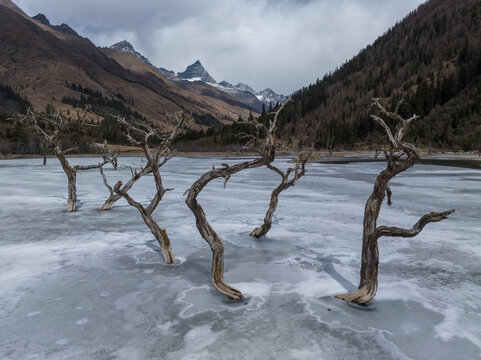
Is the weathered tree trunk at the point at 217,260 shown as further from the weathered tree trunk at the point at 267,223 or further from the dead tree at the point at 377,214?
the weathered tree trunk at the point at 267,223

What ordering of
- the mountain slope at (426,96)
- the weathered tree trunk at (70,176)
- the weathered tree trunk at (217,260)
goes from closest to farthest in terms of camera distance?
the weathered tree trunk at (217,260) < the weathered tree trunk at (70,176) < the mountain slope at (426,96)

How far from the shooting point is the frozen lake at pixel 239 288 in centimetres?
554

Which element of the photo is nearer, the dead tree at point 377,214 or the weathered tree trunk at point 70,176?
the dead tree at point 377,214

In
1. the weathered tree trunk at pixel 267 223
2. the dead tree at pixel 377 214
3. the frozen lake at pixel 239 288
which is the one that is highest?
the dead tree at pixel 377 214

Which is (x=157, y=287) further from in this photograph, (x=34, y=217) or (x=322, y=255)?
(x=34, y=217)

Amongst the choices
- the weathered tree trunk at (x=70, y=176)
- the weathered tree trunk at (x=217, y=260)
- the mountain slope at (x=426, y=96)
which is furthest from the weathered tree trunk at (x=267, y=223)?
the mountain slope at (x=426, y=96)

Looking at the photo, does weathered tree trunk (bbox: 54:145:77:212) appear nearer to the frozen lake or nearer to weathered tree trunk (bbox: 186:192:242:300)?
the frozen lake

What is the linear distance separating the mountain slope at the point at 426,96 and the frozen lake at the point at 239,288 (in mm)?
93597

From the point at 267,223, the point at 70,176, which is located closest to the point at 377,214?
the point at 267,223

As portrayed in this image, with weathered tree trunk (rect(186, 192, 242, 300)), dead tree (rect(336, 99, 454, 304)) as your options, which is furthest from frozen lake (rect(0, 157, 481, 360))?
dead tree (rect(336, 99, 454, 304))

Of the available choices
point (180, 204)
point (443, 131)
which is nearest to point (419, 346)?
point (180, 204)

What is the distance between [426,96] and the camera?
13625cm

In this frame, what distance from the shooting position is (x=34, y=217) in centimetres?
1570

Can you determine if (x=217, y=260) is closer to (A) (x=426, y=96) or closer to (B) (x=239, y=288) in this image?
(B) (x=239, y=288)
